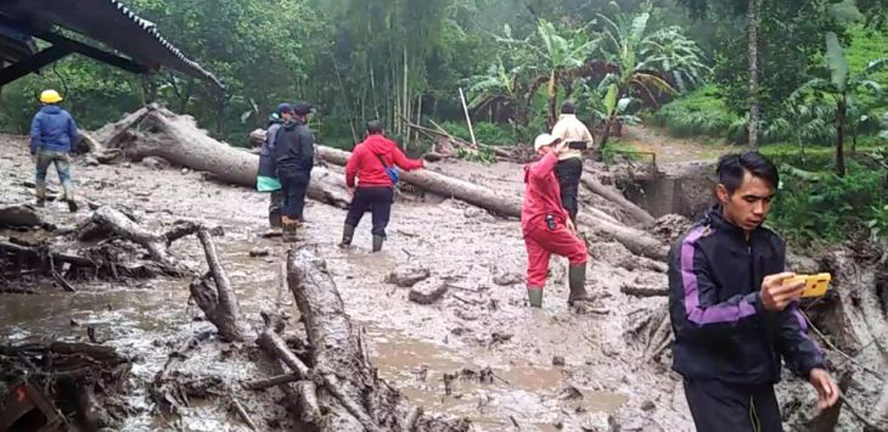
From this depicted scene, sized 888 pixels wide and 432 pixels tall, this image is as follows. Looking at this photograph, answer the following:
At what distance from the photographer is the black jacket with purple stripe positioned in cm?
290

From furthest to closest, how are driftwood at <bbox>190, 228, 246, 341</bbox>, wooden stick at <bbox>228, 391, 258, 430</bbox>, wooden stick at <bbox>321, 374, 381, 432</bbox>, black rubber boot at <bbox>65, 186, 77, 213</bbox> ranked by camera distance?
black rubber boot at <bbox>65, 186, 77, 213</bbox> → driftwood at <bbox>190, 228, 246, 341</bbox> → wooden stick at <bbox>228, 391, 258, 430</bbox> → wooden stick at <bbox>321, 374, 381, 432</bbox>

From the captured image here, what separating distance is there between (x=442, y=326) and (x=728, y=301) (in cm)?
426

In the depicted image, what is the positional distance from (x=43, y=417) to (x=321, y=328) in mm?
1695

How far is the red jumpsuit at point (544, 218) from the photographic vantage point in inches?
271

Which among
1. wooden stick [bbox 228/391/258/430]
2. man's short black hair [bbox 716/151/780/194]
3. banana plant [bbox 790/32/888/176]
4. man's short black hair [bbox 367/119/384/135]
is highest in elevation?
banana plant [bbox 790/32/888/176]

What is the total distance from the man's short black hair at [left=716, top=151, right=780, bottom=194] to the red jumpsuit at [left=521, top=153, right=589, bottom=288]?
151 inches

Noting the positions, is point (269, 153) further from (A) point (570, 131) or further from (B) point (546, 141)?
(B) point (546, 141)

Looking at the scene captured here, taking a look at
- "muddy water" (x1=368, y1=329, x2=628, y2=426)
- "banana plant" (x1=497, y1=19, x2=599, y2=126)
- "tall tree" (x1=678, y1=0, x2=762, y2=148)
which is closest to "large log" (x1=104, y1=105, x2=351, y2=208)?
"muddy water" (x1=368, y1=329, x2=628, y2=426)

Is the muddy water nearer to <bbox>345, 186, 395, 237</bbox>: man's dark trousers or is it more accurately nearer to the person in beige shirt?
<bbox>345, 186, 395, 237</bbox>: man's dark trousers

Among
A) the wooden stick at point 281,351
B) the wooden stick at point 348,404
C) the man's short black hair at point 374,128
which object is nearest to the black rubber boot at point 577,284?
the man's short black hair at point 374,128

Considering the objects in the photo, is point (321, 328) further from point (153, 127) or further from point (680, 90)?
point (680, 90)

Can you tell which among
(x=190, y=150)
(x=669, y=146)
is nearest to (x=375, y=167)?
(x=190, y=150)

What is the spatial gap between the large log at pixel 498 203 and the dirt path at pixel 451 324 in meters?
0.92

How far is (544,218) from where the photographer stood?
6.96 m
